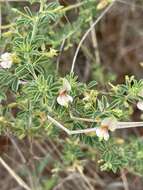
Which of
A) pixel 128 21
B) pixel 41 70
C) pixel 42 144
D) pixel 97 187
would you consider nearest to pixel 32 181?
pixel 42 144

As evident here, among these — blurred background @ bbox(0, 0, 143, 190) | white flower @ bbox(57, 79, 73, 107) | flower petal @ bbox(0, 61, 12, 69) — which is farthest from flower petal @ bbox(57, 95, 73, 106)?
blurred background @ bbox(0, 0, 143, 190)

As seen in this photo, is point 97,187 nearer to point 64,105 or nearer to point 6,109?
point 6,109

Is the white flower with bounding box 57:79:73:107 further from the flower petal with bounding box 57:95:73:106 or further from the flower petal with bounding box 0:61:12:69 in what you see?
the flower petal with bounding box 0:61:12:69

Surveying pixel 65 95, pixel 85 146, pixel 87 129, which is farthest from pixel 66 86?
pixel 85 146

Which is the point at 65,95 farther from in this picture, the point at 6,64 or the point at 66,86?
the point at 6,64

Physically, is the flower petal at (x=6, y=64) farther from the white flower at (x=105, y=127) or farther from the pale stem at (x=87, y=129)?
the white flower at (x=105, y=127)

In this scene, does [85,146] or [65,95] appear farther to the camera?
[85,146]

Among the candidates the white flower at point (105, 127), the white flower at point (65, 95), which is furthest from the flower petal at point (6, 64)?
the white flower at point (105, 127)
